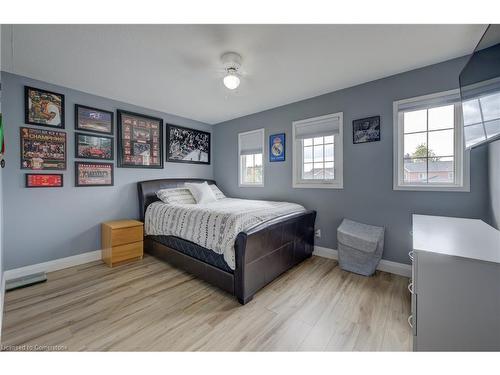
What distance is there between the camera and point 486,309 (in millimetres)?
989

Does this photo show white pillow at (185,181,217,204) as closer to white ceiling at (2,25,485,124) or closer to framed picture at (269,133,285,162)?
framed picture at (269,133,285,162)

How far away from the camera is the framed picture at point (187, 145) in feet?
12.5

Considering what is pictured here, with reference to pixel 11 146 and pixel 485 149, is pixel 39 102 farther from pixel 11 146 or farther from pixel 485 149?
pixel 485 149

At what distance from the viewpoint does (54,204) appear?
102 inches

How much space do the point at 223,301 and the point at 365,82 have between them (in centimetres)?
318

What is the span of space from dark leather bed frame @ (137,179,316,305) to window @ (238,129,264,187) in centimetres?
142

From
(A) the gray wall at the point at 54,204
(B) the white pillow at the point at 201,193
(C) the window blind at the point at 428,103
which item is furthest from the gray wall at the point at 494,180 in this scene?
(A) the gray wall at the point at 54,204

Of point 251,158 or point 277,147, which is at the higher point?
point 277,147

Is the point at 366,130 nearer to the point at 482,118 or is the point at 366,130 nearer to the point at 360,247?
the point at 482,118

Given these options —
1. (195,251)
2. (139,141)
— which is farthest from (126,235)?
(139,141)

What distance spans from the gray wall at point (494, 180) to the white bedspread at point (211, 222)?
180 cm

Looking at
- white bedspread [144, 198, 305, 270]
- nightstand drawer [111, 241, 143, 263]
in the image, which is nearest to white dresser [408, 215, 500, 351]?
white bedspread [144, 198, 305, 270]

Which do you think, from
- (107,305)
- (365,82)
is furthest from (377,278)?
(107,305)

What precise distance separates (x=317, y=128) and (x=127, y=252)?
336 centimetres
